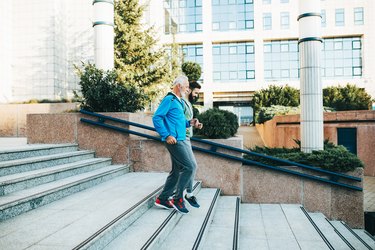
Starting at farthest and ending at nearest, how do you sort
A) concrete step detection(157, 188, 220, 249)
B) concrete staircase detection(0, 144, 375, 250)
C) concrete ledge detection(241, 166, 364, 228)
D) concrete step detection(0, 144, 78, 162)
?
concrete ledge detection(241, 166, 364, 228) < concrete step detection(0, 144, 78, 162) < concrete step detection(157, 188, 220, 249) < concrete staircase detection(0, 144, 375, 250)

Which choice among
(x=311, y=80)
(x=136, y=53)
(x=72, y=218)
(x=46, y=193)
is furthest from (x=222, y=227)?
(x=136, y=53)

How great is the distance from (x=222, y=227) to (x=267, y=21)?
29.7 meters

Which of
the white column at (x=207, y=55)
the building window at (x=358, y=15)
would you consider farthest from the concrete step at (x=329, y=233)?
the building window at (x=358, y=15)

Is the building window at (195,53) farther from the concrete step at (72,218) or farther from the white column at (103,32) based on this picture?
the concrete step at (72,218)

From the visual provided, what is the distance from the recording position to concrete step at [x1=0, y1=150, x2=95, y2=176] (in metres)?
4.12

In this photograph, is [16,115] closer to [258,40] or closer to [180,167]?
[180,167]

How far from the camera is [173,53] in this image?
52.8 feet

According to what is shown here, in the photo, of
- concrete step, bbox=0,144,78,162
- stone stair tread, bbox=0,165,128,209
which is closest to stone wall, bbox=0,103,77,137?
concrete step, bbox=0,144,78,162

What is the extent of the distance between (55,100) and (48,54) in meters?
2.33

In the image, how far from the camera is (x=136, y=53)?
1404cm

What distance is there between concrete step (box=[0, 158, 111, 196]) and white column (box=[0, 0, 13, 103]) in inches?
372

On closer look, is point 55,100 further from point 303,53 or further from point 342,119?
point 342,119

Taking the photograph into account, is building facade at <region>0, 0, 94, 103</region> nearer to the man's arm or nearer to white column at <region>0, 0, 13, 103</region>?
white column at <region>0, 0, 13, 103</region>

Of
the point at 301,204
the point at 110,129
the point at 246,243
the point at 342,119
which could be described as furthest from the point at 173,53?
the point at 246,243
